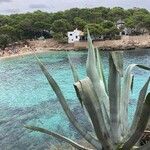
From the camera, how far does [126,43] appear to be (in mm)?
66812

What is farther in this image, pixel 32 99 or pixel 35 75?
pixel 35 75

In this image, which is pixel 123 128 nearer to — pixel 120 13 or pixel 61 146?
pixel 61 146

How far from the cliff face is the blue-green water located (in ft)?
40.3

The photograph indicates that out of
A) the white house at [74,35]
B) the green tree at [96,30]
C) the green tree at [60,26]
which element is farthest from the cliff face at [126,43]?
the green tree at [60,26]

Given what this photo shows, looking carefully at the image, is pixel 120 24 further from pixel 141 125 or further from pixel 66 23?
pixel 141 125

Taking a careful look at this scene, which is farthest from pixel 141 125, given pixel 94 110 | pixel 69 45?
pixel 69 45

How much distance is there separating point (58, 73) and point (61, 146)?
28.2 metres

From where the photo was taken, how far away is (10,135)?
1811 centimetres

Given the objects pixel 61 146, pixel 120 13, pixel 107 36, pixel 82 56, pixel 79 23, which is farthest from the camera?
pixel 120 13

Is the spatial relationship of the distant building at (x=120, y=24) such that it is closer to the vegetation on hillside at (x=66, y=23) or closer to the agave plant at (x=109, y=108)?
the vegetation on hillside at (x=66, y=23)

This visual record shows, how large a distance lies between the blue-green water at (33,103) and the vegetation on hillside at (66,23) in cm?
1614

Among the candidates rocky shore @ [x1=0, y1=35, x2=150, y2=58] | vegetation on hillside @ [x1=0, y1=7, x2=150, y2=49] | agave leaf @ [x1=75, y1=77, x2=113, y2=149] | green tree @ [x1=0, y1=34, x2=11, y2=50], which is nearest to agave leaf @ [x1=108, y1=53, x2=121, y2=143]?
agave leaf @ [x1=75, y1=77, x2=113, y2=149]

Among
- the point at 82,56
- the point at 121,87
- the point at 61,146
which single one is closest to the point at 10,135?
the point at 61,146

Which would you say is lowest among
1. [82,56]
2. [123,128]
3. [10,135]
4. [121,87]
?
[82,56]
